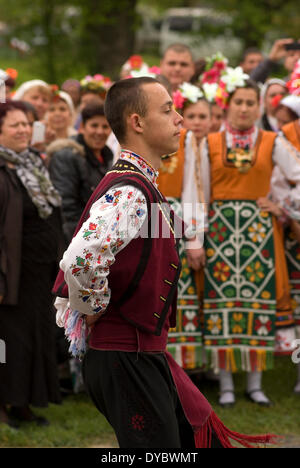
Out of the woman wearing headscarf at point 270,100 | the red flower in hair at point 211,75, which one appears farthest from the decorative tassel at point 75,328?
the woman wearing headscarf at point 270,100

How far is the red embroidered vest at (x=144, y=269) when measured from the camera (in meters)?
2.99

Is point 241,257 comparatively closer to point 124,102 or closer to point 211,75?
point 211,75

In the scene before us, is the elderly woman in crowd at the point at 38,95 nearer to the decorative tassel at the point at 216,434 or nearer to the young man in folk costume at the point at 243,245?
the young man in folk costume at the point at 243,245

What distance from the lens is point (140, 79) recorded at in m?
3.18

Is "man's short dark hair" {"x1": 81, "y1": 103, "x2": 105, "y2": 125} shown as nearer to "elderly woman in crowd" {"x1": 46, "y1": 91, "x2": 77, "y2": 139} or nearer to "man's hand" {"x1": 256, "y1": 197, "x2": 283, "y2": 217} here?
"elderly woman in crowd" {"x1": 46, "y1": 91, "x2": 77, "y2": 139}

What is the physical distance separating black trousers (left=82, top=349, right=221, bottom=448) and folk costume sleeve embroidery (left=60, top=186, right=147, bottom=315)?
0.80ft

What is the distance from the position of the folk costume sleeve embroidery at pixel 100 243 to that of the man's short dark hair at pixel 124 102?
0.35 m

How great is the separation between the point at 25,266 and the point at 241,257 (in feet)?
5.15

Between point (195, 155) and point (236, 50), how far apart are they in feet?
46.0

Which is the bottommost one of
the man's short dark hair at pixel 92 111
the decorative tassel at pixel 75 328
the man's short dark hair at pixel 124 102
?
the decorative tassel at pixel 75 328

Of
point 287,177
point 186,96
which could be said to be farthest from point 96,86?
point 287,177

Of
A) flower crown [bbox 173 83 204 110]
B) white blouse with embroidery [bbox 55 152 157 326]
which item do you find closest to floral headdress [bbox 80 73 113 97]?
flower crown [bbox 173 83 204 110]

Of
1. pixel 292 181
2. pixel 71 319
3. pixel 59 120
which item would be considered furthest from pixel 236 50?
pixel 71 319

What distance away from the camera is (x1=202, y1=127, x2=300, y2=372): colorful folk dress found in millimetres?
5738
